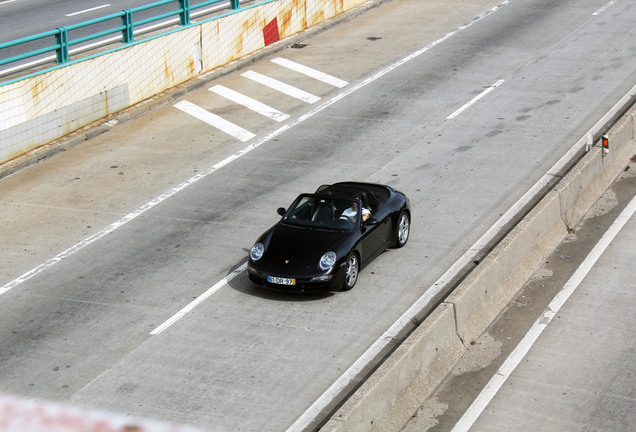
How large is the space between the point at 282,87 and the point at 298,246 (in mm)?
11327

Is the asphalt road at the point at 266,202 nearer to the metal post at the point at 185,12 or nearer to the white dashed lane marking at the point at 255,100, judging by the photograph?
the white dashed lane marking at the point at 255,100

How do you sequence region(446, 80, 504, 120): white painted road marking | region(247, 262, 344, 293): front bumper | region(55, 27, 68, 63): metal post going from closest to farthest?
region(247, 262, 344, 293): front bumper → region(55, 27, 68, 63): metal post → region(446, 80, 504, 120): white painted road marking

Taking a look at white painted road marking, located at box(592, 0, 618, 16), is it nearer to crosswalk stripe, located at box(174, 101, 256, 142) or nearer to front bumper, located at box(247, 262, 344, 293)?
crosswalk stripe, located at box(174, 101, 256, 142)

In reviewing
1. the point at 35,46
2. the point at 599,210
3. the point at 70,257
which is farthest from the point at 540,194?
the point at 35,46

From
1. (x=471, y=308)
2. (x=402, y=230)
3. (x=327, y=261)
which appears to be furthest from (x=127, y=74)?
(x=471, y=308)

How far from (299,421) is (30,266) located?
250 inches

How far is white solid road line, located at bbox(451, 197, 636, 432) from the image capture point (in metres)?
8.51

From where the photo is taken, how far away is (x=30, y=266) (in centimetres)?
1288

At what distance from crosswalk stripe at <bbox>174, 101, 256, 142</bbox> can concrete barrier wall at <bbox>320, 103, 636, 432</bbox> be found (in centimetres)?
776

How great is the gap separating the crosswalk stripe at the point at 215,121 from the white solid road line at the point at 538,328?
8.46 meters

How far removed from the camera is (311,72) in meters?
23.5

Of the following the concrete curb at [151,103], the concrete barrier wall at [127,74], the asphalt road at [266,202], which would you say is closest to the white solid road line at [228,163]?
the asphalt road at [266,202]

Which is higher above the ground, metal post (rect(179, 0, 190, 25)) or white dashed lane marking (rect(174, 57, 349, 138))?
metal post (rect(179, 0, 190, 25))

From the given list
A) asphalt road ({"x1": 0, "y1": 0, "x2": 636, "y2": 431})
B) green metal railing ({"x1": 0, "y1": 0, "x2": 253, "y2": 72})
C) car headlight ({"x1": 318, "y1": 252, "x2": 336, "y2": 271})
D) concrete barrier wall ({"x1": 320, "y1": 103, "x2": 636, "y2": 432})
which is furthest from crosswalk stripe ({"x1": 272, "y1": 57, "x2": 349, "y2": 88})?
car headlight ({"x1": 318, "y1": 252, "x2": 336, "y2": 271})
